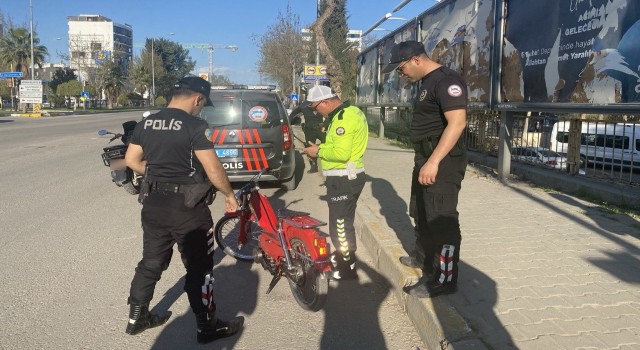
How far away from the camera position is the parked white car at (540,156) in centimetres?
774

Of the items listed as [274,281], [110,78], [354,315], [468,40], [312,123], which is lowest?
[354,315]

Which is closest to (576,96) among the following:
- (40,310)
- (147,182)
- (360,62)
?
(147,182)

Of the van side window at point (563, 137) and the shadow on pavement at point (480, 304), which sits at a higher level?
the van side window at point (563, 137)

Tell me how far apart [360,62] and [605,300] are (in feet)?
56.2

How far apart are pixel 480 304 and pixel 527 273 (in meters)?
0.82

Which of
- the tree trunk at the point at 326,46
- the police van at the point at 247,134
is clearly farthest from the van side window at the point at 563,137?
the tree trunk at the point at 326,46

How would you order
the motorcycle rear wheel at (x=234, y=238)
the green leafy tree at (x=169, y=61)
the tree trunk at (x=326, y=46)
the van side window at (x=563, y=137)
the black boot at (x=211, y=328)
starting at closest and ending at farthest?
1. the black boot at (x=211, y=328)
2. the motorcycle rear wheel at (x=234, y=238)
3. the van side window at (x=563, y=137)
4. the tree trunk at (x=326, y=46)
5. the green leafy tree at (x=169, y=61)

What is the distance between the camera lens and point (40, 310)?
388cm

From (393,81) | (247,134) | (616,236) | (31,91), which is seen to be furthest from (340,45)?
(616,236)

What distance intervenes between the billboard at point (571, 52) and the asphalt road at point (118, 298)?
3.45 m

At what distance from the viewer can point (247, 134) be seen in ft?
25.8

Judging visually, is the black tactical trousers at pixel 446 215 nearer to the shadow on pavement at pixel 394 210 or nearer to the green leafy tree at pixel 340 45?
the shadow on pavement at pixel 394 210

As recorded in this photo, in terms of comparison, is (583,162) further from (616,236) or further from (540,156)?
(616,236)

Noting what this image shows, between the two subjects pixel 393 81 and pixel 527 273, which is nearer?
pixel 527 273
